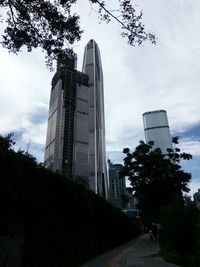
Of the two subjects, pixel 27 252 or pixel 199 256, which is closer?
pixel 27 252

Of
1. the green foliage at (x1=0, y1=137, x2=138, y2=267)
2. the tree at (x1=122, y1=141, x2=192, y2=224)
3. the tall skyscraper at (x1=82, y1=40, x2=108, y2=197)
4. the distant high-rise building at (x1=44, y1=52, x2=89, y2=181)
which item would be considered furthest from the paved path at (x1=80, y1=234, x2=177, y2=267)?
the tall skyscraper at (x1=82, y1=40, x2=108, y2=197)

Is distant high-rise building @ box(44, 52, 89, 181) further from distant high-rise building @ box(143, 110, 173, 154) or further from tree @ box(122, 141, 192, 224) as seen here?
distant high-rise building @ box(143, 110, 173, 154)

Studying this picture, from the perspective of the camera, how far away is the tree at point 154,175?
84.2ft

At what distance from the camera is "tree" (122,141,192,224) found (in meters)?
25.7

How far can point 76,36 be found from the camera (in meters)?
6.96

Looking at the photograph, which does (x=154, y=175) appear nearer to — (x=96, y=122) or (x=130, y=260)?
(x=130, y=260)

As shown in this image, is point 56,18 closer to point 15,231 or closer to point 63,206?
point 15,231

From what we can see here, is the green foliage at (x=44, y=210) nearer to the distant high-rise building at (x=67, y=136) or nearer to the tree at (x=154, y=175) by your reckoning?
the tree at (x=154, y=175)

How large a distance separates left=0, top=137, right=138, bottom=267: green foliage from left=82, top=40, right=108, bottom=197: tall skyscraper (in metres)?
76.7

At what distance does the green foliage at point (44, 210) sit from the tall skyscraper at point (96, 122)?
76719mm

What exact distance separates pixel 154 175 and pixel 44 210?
18.0m

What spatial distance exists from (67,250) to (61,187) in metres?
2.68

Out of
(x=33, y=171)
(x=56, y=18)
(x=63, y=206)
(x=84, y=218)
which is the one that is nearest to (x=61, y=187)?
(x=63, y=206)

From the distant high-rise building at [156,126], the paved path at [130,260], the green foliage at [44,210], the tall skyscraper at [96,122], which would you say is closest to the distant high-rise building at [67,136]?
the distant high-rise building at [156,126]
